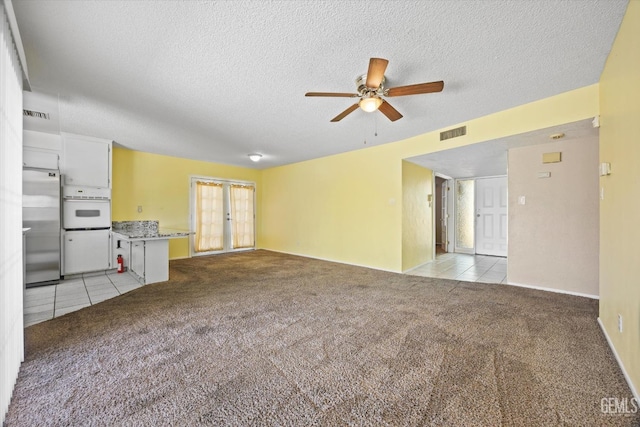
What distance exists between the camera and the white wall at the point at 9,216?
1.33 m

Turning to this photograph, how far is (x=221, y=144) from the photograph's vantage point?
4875 millimetres

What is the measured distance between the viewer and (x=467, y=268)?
4.98 meters

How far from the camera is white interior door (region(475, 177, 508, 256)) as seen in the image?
20.2ft

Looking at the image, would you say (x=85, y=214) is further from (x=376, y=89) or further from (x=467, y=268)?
(x=467, y=268)

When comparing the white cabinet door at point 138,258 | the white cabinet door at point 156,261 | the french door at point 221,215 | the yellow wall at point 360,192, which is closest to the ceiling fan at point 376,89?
the yellow wall at point 360,192

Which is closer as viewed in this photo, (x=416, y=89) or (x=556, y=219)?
(x=416, y=89)

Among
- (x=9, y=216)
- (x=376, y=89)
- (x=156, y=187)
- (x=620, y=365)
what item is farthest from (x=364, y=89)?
(x=156, y=187)

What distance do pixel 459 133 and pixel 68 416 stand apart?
472 cm

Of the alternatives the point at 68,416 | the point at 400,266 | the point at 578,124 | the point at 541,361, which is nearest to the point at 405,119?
the point at 578,124

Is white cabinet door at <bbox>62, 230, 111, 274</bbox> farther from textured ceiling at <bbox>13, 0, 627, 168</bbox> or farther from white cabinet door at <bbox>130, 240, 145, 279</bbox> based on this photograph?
textured ceiling at <bbox>13, 0, 627, 168</bbox>

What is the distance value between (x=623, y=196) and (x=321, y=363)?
7.87 ft

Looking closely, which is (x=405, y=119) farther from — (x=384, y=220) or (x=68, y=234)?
(x=68, y=234)
